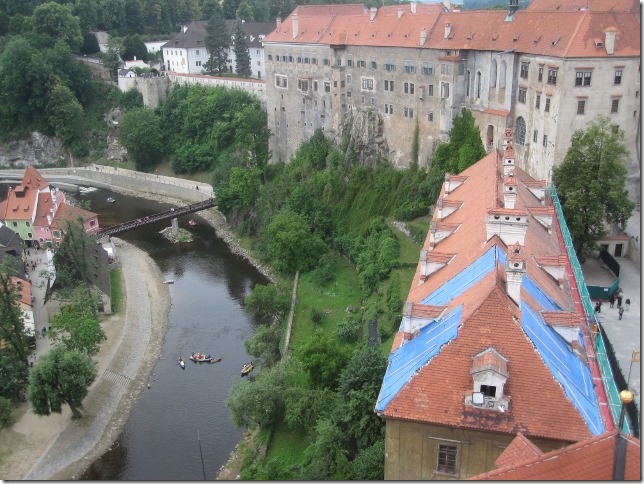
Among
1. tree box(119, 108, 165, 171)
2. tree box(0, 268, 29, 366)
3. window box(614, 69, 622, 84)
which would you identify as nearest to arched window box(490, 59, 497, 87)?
window box(614, 69, 622, 84)

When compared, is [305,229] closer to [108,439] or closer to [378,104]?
[378,104]

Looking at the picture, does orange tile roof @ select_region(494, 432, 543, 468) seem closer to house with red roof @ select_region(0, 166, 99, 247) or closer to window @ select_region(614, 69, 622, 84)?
window @ select_region(614, 69, 622, 84)

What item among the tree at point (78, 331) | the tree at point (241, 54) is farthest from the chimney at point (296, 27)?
→ the tree at point (78, 331)

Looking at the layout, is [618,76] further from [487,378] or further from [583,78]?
[487,378]

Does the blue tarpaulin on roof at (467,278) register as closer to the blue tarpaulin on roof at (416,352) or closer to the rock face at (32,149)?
the blue tarpaulin on roof at (416,352)

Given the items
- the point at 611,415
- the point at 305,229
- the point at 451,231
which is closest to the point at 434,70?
the point at 305,229
